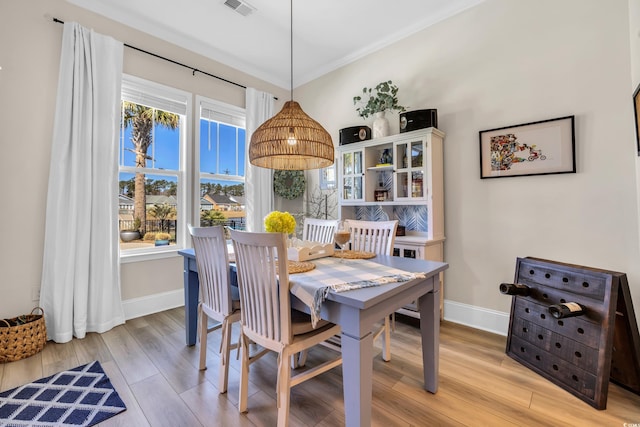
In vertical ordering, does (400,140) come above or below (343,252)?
above

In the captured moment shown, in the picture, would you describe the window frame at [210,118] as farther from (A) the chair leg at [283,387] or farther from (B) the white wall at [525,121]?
(A) the chair leg at [283,387]

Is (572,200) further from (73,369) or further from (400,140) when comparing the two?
(73,369)

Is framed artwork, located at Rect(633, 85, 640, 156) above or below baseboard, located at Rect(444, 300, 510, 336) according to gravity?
above

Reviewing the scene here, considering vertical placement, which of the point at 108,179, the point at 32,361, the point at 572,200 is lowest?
the point at 32,361

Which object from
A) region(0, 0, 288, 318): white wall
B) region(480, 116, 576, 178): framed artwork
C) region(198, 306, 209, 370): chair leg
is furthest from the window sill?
region(480, 116, 576, 178): framed artwork

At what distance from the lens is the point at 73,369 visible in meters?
1.90

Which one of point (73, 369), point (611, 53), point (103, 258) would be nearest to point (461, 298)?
point (611, 53)

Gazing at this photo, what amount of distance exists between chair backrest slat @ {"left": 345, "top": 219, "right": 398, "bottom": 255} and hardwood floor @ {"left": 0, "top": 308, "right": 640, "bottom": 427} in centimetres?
80

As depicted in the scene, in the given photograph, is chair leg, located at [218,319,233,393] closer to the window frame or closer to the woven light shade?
the woven light shade

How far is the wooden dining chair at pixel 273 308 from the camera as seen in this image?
125 centimetres

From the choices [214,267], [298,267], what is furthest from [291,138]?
[214,267]

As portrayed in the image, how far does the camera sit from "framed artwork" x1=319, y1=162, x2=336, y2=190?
3768 millimetres

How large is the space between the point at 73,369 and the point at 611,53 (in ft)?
14.2

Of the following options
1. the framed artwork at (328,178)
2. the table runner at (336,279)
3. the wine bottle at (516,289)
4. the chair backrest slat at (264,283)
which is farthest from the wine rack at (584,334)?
the framed artwork at (328,178)
